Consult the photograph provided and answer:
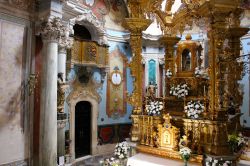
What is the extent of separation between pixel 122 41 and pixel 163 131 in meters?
7.51

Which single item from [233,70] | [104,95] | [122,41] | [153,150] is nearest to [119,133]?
[104,95]

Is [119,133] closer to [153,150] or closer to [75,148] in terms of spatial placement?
[75,148]

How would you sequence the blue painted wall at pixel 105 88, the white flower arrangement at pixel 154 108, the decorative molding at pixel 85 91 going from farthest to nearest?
the blue painted wall at pixel 105 88 < the decorative molding at pixel 85 91 < the white flower arrangement at pixel 154 108

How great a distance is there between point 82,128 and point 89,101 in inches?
54.5

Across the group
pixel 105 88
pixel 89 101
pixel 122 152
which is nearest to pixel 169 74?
pixel 122 152

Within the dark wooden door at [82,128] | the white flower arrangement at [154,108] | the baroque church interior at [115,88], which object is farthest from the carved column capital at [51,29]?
the dark wooden door at [82,128]

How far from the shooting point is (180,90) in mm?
9289

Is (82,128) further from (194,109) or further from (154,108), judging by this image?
(194,109)

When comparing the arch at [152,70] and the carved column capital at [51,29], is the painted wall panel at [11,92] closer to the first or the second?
the carved column capital at [51,29]

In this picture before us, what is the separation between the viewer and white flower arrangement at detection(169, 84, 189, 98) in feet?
30.1

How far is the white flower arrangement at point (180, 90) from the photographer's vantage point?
30.1ft

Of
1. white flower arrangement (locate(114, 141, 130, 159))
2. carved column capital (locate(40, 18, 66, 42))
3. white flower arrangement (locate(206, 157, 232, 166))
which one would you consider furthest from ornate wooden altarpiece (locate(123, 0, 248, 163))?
carved column capital (locate(40, 18, 66, 42))

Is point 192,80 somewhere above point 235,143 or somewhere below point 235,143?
above

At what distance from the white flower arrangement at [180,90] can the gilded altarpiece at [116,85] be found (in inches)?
190
